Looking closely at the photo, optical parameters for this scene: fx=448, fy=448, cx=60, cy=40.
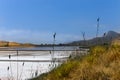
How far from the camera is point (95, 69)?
923cm

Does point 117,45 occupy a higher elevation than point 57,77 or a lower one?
higher

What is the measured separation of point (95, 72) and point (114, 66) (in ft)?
2.05

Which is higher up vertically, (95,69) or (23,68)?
(95,69)

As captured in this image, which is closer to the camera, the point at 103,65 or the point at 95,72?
the point at 95,72

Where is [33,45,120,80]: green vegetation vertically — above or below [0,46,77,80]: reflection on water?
above

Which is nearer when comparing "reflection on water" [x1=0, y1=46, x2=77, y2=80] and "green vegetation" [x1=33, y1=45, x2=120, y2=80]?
"green vegetation" [x1=33, y1=45, x2=120, y2=80]

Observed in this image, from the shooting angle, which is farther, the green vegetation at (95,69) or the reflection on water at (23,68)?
the reflection on water at (23,68)

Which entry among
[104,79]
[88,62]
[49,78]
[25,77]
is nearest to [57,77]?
[49,78]

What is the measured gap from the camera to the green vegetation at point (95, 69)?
349 inches

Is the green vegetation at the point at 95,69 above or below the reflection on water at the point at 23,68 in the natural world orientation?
above

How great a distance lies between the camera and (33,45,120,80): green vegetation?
887cm

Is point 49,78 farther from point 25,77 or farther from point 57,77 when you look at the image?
point 25,77

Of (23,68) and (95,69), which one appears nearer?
(95,69)

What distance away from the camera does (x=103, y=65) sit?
32.2 feet
